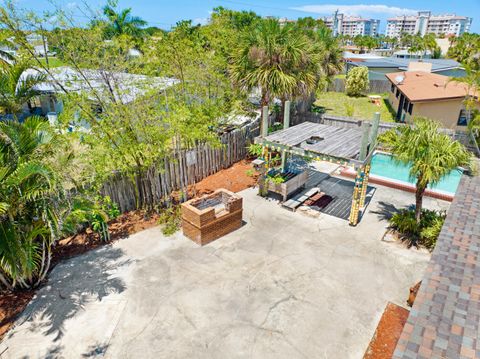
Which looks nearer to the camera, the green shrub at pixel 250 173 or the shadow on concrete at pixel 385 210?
the shadow on concrete at pixel 385 210

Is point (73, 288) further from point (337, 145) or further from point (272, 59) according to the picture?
point (272, 59)

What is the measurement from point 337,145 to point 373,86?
31.6m

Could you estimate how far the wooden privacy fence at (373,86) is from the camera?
125 ft

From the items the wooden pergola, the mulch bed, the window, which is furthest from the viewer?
the window

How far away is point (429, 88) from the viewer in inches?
910

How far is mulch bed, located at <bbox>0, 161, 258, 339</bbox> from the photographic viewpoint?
24.3 feet

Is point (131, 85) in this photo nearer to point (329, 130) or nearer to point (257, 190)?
point (257, 190)

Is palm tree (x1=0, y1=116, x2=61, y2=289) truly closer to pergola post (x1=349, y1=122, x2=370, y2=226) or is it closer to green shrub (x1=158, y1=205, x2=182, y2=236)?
green shrub (x1=158, y1=205, x2=182, y2=236)

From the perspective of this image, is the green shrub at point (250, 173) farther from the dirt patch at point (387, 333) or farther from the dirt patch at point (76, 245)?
the dirt patch at point (387, 333)

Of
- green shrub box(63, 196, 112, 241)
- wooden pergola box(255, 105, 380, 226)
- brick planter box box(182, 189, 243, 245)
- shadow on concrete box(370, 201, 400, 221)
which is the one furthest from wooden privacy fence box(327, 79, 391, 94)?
green shrub box(63, 196, 112, 241)

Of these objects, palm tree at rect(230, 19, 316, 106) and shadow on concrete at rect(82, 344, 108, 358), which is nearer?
shadow on concrete at rect(82, 344, 108, 358)

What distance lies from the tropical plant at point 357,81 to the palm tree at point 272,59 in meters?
21.2

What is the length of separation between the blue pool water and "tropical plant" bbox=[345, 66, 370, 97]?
18832 millimetres

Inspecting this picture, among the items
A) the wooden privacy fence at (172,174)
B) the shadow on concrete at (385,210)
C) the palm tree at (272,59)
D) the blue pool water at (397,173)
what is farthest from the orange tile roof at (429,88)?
the wooden privacy fence at (172,174)
